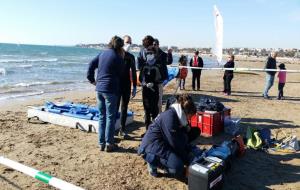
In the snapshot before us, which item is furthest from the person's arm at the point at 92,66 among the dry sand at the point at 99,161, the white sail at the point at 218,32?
the white sail at the point at 218,32

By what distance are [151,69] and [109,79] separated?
37.8 inches

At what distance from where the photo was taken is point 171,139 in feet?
16.1

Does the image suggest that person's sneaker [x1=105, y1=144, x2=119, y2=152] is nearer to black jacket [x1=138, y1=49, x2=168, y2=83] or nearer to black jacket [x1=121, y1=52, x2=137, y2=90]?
black jacket [x1=121, y1=52, x2=137, y2=90]

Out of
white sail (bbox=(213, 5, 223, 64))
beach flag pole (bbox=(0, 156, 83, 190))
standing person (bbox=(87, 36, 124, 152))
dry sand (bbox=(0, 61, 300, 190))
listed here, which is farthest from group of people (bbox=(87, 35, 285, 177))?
white sail (bbox=(213, 5, 223, 64))

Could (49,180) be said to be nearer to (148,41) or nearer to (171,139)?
(171,139)

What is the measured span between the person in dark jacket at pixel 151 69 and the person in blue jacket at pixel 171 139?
1.61 meters

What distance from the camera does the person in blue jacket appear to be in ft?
16.0

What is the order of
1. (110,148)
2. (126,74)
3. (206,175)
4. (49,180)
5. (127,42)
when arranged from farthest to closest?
(127,42)
(126,74)
(110,148)
(206,175)
(49,180)

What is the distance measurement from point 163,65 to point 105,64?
1.23 meters

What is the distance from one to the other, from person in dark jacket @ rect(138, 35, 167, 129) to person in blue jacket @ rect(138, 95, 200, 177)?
5.30 feet

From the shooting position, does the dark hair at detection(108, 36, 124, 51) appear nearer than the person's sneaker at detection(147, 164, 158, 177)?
No

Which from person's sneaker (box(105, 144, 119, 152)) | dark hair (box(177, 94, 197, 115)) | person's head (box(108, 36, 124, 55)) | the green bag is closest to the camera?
dark hair (box(177, 94, 197, 115))

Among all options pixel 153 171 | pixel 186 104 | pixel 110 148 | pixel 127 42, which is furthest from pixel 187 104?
pixel 127 42

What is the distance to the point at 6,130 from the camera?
300 inches
